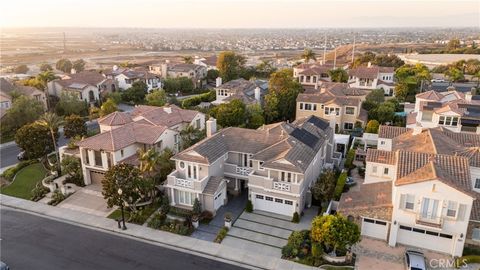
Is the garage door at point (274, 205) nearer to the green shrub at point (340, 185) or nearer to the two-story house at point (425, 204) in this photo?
the two-story house at point (425, 204)

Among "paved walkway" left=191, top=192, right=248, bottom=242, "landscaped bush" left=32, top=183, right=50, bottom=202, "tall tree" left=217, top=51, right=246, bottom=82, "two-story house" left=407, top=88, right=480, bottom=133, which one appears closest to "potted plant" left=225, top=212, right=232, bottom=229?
"paved walkway" left=191, top=192, right=248, bottom=242

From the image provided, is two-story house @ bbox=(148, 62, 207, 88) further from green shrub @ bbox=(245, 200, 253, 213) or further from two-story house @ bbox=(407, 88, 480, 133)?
green shrub @ bbox=(245, 200, 253, 213)

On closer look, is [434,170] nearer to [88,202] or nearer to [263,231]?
[263,231]

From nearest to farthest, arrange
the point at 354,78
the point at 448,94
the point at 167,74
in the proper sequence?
the point at 448,94 < the point at 354,78 < the point at 167,74

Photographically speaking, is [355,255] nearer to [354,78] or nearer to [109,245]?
[109,245]

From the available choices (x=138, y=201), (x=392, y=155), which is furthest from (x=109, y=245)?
(x=392, y=155)

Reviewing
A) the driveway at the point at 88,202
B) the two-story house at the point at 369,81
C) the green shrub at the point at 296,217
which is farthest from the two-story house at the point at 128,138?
the two-story house at the point at 369,81
